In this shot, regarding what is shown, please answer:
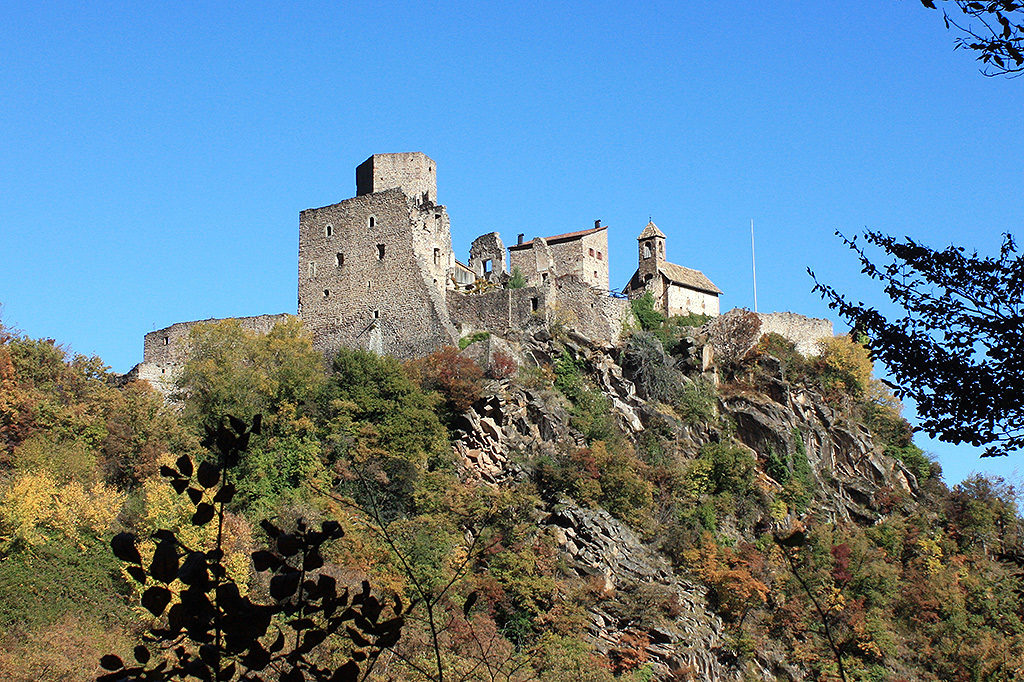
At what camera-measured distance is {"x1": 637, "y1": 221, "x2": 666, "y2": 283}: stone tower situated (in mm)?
53000

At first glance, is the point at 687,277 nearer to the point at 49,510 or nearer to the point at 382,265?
the point at 382,265

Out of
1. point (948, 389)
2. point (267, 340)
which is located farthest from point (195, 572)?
point (267, 340)

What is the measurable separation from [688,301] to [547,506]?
15.9 metres

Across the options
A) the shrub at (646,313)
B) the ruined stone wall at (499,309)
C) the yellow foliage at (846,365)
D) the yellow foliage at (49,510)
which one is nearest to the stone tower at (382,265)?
the ruined stone wall at (499,309)

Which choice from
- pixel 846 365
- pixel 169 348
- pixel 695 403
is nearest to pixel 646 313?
pixel 695 403

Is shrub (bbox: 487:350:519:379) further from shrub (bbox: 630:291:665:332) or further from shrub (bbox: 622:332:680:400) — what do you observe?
shrub (bbox: 630:291:665:332)

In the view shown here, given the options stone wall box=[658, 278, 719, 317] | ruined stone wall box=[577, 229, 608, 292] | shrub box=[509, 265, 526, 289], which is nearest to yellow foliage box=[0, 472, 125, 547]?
shrub box=[509, 265, 526, 289]

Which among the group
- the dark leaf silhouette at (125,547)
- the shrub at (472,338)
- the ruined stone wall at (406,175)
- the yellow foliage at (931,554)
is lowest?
the dark leaf silhouette at (125,547)

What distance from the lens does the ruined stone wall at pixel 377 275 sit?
45.3 meters

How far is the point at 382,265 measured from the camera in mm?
46344

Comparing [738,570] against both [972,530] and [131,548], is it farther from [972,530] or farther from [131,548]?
[131,548]

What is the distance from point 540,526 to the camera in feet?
127

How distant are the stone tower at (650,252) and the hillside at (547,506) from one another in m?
3.93

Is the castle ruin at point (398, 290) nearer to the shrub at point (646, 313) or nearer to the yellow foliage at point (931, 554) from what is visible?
the shrub at point (646, 313)
